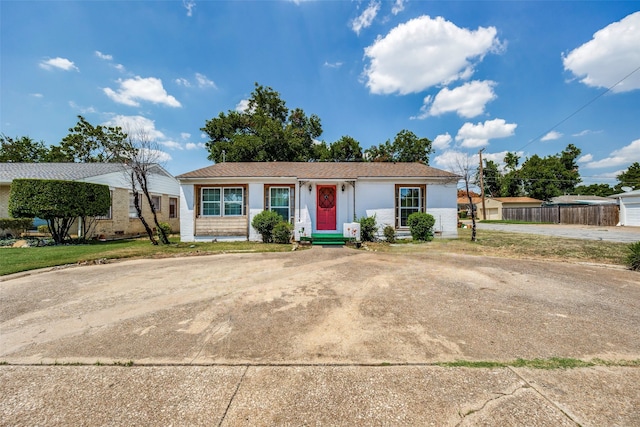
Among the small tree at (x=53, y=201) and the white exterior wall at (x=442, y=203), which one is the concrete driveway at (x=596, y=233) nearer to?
the white exterior wall at (x=442, y=203)

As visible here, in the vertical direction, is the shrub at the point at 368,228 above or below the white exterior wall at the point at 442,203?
below

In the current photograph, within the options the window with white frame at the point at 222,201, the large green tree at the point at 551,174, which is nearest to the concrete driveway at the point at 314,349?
the window with white frame at the point at 222,201

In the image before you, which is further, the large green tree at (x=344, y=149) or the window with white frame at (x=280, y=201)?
the large green tree at (x=344, y=149)

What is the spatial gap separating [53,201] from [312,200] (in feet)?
37.4

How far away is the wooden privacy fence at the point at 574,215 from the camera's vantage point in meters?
22.9

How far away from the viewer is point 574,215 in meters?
25.6

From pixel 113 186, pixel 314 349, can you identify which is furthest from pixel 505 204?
pixel 113 186

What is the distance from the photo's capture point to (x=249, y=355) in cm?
292

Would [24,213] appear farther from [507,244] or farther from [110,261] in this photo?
[507,244]

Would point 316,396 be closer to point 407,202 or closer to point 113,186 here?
point 407,202

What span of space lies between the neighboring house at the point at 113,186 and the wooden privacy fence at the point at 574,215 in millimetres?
37238

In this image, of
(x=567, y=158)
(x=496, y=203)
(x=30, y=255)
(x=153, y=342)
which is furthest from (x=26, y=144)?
Answer: (x=567, y=158)

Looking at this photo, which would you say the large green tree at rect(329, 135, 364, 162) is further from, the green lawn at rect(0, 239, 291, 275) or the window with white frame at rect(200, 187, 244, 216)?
the green lawn at rect(0, 239, 291, 275)

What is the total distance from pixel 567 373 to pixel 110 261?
10734 mm
